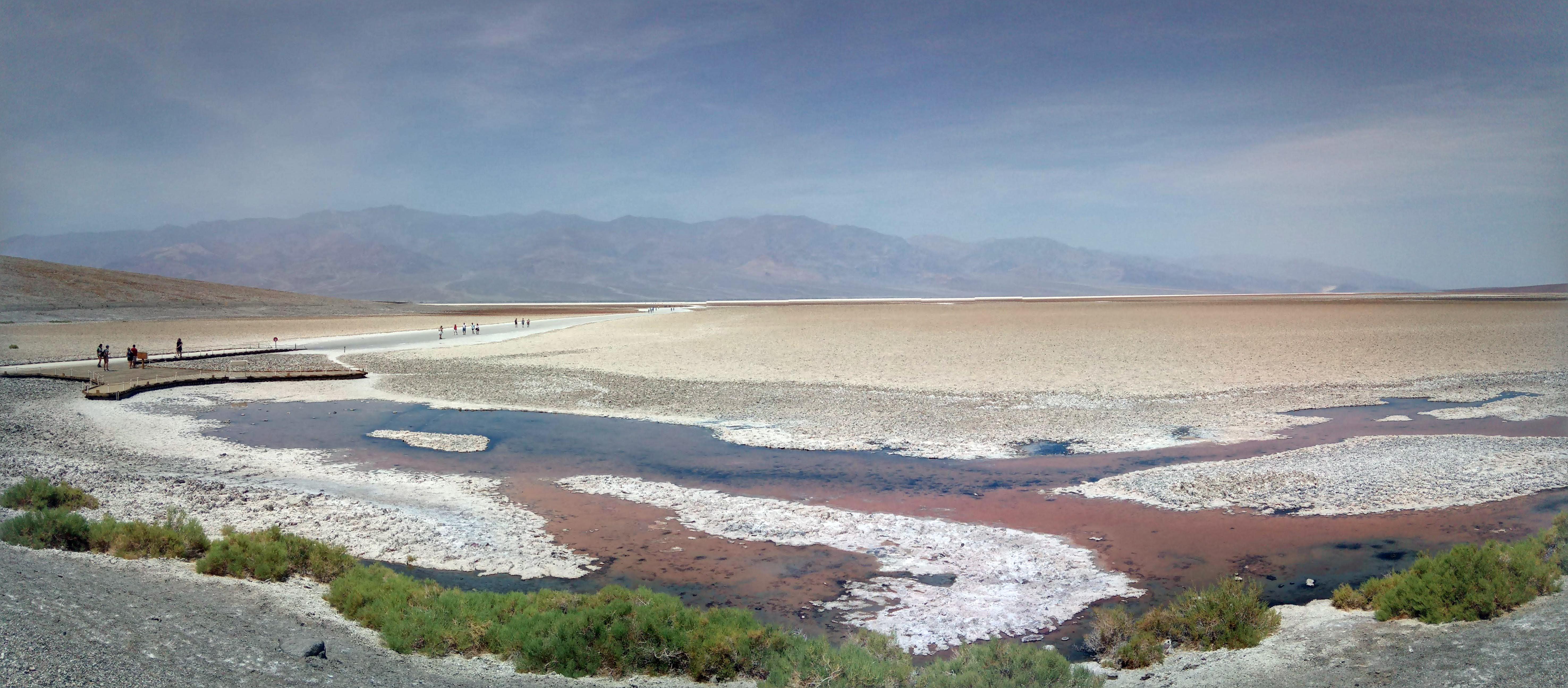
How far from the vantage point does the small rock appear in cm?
565

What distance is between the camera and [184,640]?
5613 mm

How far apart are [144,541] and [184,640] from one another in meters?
3.29

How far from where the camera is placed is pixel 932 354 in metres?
31.9

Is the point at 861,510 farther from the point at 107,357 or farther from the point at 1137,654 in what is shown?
the point at 107,357

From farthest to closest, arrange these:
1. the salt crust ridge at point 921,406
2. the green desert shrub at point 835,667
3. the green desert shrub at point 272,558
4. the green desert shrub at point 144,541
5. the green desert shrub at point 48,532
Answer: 1. the salt crust ridge at point 921,406
2. the green desert shrub at point 144,541
3. the green desert shrub at point 48,532
4. the green desert shrub at point 272,558
5. the green desert shrub at point 835,667

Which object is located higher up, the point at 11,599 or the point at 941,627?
the point at 11,599

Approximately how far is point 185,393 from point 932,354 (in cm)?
2439

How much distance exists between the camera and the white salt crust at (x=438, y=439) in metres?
15.6

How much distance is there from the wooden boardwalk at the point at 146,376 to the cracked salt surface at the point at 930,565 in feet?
Answer: 54.8

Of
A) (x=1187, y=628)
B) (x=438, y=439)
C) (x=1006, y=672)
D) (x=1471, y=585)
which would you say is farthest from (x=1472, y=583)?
(x=438, y=439)

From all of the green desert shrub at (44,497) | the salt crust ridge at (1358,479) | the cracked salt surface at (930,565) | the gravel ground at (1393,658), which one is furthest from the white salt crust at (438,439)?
the gravel ground at (1393,658)

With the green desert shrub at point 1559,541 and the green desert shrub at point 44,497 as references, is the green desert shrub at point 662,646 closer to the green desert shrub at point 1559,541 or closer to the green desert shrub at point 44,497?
the green desert shrub at point 1559,541

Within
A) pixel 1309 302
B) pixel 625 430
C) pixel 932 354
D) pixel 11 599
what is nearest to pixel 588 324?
pixel 932 354

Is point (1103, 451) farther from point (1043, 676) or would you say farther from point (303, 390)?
point (303, 390)
